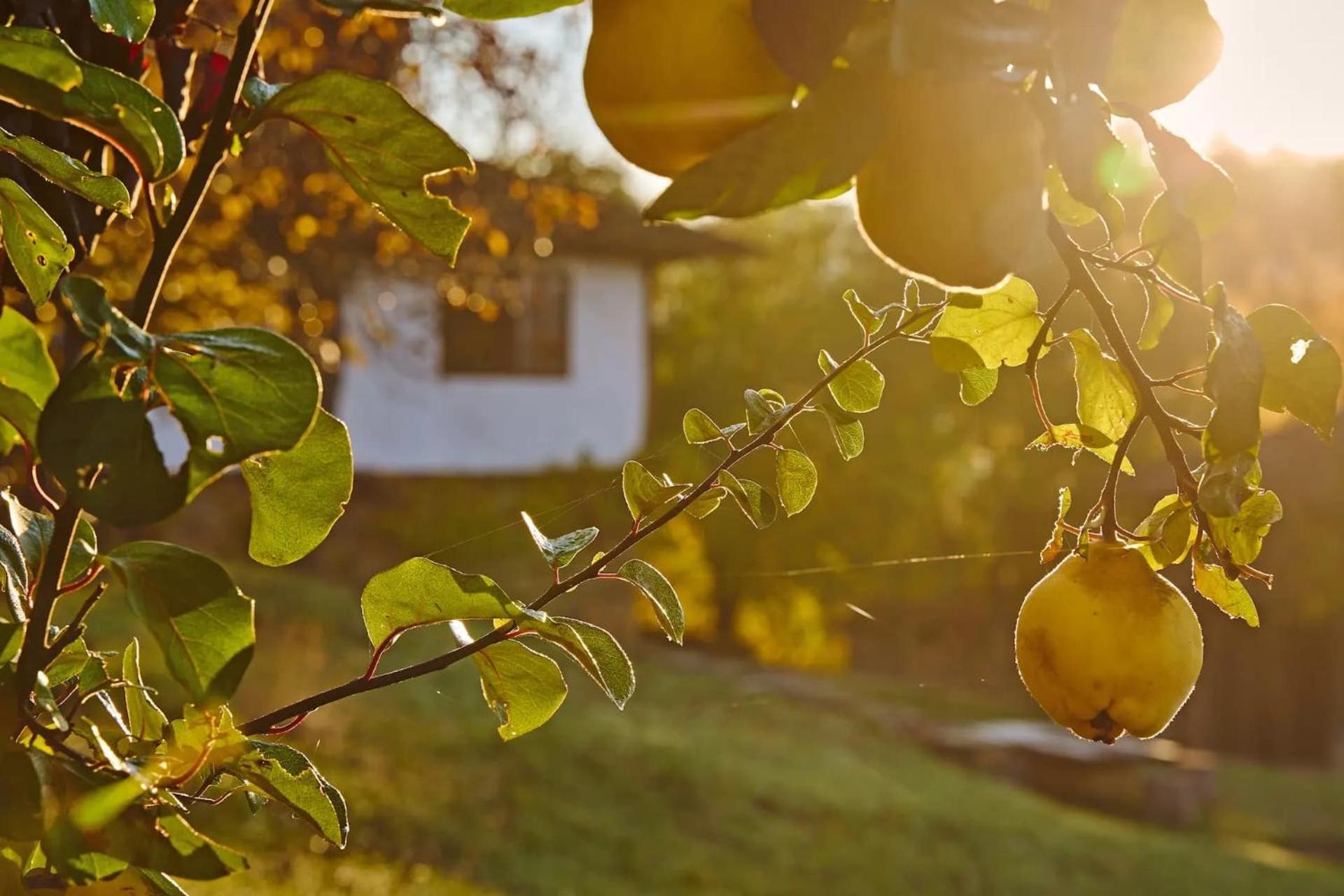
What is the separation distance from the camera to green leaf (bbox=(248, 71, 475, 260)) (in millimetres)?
495

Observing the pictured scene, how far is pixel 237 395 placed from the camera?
0.40 metres

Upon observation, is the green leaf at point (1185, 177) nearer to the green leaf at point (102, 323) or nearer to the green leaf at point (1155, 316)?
the green leaf at point (1155, 316)

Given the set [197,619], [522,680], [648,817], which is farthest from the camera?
[648,817]

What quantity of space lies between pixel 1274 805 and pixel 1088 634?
10198 millimetres

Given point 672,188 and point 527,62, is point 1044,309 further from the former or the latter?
point 527,62

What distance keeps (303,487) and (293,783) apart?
16 cm

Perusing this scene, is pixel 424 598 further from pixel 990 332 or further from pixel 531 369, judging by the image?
pixel 531 369

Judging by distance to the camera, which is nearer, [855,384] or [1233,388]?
[1233,388]

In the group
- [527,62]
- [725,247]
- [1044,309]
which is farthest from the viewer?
[725,247]

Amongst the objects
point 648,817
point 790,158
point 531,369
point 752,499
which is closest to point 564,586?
point 752,499

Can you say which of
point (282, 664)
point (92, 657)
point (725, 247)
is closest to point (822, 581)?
point (725, 247)

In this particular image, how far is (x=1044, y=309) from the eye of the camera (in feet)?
2.17

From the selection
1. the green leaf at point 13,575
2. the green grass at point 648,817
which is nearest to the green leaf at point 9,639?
the green leaf at point 13,575

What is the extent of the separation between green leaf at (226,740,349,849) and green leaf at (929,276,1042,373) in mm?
359
